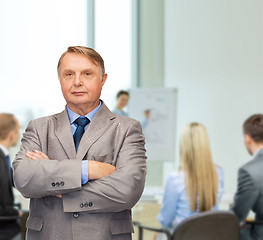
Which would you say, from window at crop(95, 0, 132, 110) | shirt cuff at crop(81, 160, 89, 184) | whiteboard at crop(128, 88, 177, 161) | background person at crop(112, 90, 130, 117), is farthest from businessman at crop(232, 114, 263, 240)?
window at crop(95, 0, 132, 110)

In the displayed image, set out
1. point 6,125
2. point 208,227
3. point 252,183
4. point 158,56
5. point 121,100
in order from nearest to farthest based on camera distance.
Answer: point 208,227, point 252,183, point 6,125, point 121,100, point 158,56

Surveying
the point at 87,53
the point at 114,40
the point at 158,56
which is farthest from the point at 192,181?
the point at 158,56

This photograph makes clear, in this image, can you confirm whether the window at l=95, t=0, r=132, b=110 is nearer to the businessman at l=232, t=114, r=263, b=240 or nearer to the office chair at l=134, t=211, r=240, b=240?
the businessman at l=232, t=114, r=263, b=240

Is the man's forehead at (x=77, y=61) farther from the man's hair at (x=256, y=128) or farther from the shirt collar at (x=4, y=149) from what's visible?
the shirt collar at (x=4, y=149)

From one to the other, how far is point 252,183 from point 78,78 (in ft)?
8.17

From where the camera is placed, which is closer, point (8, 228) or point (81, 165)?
point (81, 165)

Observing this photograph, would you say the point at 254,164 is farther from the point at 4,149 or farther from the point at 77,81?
the point at 77,81

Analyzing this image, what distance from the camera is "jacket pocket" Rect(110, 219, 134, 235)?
1143mm

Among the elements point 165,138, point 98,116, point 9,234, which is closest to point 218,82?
point 165,138

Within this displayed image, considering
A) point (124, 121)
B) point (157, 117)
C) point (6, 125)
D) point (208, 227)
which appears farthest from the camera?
point (157, 117)

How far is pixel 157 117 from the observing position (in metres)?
7.19

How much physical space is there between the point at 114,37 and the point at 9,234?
5090 mm

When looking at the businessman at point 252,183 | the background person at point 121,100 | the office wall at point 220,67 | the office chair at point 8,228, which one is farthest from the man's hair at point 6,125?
the office wall at point 220,67

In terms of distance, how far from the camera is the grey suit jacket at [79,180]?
1142 mm
